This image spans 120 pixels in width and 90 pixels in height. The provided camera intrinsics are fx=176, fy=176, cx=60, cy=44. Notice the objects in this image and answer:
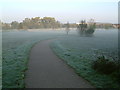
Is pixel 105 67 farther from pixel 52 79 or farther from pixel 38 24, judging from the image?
pixel 38 24

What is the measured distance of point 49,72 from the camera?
9.31 meters

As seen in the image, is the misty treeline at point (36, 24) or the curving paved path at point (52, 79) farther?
the misty treeline at point (36, 24)

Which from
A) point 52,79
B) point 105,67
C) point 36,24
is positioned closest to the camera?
point 52,79

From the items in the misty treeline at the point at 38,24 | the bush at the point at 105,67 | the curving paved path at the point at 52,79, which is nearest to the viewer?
the curving paved path at the point at 52,79

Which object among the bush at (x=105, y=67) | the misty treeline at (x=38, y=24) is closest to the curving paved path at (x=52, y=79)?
the bush at (x=105, y=67)

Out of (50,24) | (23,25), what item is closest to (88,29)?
(23,25)

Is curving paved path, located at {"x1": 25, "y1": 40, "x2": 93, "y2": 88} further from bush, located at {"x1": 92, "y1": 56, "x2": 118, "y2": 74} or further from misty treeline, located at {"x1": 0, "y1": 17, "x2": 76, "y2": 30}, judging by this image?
misty treeline, located at {"x1": 0, "y1": 17, "x2": 76, "y2": 30}

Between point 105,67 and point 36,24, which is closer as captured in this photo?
point 105,67

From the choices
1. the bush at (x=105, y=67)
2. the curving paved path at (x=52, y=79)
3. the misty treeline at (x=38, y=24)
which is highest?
the misty treeline at (x=38, y=24)

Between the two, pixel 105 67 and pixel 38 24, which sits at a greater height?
pixel 38 24

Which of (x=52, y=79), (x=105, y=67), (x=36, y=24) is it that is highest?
(x=36, y=24)

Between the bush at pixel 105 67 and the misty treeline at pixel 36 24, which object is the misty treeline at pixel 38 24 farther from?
the bush at pixel 105 67

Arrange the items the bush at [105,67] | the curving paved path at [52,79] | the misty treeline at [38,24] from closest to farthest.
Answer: the curving paved path at [52,79]
the bush at [105,67]
the misty treeline at [38,24]

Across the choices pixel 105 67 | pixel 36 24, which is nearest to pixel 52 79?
pixel 105 67
